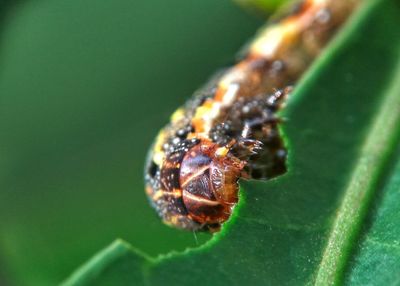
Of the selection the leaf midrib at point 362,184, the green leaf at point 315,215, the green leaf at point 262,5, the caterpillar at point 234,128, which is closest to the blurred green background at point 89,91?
the green leaf at point 262,5

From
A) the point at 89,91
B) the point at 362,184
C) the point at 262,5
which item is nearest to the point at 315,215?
the point at 362,184

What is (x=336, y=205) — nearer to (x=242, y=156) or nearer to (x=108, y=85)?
(x=242, y=156)

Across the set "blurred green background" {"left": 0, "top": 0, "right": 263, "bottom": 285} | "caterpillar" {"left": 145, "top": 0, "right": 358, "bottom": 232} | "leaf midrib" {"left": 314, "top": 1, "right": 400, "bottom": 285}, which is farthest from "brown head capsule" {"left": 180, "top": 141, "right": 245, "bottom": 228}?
"blurred green background" {"left": 0, "top": 0, "right": 263, "bottom": 285}

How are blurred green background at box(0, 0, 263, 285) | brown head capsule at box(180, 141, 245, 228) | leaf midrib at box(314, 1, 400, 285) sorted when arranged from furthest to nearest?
blurred green background at box(0, 0, 263, 285) → brown head capsule at box(180, 141, 245, 228) → leaf midrib at box(314, 1, 400, 285)

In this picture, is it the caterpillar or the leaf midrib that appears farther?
the caterpillar

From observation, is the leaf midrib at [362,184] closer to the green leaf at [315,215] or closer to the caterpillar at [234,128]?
the green leaf at [315,215]

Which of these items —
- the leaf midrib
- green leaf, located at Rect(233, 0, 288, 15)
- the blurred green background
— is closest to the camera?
the leaf midrib

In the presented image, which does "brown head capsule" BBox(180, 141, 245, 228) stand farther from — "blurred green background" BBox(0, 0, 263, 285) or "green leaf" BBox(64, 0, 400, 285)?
"blurred green background" BBox(0, 0, 263, 285)

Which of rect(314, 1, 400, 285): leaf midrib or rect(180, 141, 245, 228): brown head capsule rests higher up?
rect(180, 141, 245, 228): brown head capsule
